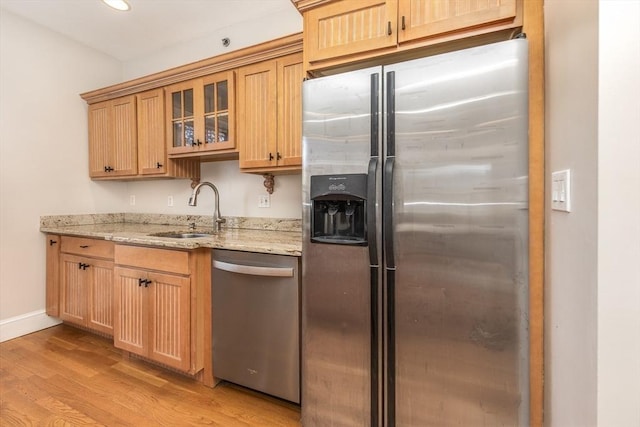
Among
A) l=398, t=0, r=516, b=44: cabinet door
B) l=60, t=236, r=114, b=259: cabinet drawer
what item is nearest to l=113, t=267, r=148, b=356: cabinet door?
A: l=60, t=236, r=114, b=259: cabinet drawer

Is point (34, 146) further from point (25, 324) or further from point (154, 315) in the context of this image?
point (154, 315)

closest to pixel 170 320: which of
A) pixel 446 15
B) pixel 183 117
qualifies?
pixel 183 117

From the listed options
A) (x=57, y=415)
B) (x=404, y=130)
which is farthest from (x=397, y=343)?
(x=57, y=415)

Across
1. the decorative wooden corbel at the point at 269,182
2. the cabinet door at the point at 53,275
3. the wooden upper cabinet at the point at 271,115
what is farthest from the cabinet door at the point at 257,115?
the cabinet door at the point at 53,275

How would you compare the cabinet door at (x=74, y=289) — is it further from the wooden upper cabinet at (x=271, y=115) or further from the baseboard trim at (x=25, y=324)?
the wooden upper cabinet at (x=271, y=115)

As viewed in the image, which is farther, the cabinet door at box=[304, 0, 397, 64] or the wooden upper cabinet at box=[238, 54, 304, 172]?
the wooden upper cabinet at box=[238, 54, 304, 172]

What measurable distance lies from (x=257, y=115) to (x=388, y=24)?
1.03m

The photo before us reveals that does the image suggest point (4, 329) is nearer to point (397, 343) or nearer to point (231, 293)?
point (231, 293)

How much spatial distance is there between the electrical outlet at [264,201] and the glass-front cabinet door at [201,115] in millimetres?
483

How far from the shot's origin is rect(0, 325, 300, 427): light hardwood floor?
62.4 inches

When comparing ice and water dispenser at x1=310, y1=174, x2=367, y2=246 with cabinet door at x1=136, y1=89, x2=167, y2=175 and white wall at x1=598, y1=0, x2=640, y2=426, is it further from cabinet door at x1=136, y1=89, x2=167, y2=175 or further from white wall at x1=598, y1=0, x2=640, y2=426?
cabinet door at x1=136, y1=89, x2=167, y2=175

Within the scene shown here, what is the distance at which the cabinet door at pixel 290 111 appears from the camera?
1.89 meters

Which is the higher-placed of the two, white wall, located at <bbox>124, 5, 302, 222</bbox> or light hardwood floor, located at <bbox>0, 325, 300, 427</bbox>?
white wall, located at <bbox>124, 5, 302, 222</bbox>

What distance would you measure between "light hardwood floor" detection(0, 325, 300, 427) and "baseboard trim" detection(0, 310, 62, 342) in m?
0.27
